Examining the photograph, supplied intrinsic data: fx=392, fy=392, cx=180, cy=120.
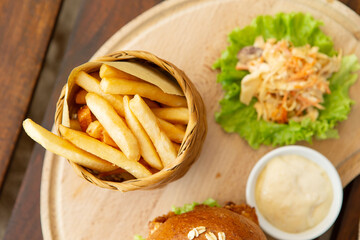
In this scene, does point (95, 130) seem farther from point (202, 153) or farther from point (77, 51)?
point (77, 51)

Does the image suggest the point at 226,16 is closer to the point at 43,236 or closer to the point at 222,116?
the point at 222,116

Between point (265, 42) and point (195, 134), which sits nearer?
point (195, 134)

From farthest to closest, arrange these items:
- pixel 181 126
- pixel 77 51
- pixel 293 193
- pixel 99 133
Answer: pixel 77 51 → pixel 293 193 → pixel 181 126 → pixel 99 133

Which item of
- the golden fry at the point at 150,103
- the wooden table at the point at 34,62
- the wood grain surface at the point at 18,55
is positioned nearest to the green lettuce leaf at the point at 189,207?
the golden fry at the point at 150,103

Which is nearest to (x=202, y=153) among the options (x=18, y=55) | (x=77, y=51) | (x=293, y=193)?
(x=293, y=193)

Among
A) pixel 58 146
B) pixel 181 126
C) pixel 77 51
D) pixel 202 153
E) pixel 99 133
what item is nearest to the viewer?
pixel 58 146

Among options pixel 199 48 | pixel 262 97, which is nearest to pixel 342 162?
pixel 262 97

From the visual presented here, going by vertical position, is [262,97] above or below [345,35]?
below

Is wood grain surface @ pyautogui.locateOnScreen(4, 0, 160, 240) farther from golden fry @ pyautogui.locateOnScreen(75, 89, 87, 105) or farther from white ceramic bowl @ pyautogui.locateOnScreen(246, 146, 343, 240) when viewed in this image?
white ceramic bowl @ pyautogui.locateOnScreen(246, 146, 343, 240)
